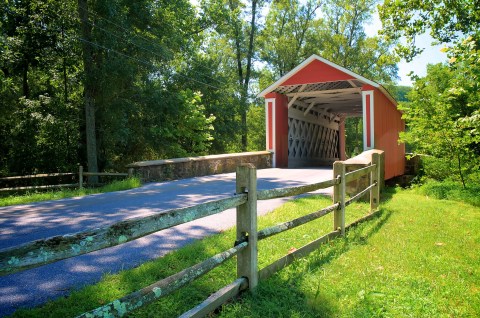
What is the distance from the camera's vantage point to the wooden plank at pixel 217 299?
2.19 m

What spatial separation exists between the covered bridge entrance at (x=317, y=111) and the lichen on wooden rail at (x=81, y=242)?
11.8m

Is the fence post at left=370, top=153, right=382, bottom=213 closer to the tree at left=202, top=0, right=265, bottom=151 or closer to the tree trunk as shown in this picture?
the tree trunk

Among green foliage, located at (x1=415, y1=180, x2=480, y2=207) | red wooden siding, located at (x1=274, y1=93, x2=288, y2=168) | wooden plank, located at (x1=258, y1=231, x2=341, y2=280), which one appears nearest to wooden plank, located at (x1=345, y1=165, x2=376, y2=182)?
wooden plank, located at (x1=258, y1=231, x2=341, y2=280)

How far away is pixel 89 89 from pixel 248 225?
1307 cm

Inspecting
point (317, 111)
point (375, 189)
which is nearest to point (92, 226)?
point (375, 189)

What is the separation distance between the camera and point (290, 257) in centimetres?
348

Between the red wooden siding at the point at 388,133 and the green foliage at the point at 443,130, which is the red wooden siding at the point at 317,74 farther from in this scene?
the green foliage at the point at 443,130

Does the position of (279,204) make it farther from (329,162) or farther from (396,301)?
(329,162)

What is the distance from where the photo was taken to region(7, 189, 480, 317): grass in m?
2.62

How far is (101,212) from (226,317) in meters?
3.91

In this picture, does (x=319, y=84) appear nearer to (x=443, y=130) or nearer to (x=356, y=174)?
(x=443, y=130)

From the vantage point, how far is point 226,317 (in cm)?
242

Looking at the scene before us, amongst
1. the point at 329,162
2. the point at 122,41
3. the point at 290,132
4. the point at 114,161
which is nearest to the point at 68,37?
the point at 122,41

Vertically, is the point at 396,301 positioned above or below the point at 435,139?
below
